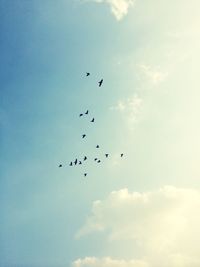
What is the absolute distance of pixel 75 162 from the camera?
9069cm

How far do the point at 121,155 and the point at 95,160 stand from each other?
25.7 ft

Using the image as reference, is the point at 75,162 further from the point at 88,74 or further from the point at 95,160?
the point at 88,74

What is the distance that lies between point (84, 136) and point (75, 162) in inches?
247

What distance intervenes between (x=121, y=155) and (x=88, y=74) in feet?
46.8

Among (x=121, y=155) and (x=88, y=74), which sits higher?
(x=88, y=74)

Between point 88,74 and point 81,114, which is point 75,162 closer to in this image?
point 81,114

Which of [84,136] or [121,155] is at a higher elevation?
[84,136]

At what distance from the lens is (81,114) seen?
86.6 metres

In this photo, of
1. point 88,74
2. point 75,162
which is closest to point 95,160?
point 75,162

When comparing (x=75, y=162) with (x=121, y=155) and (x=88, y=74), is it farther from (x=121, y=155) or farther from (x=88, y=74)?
(x=88, y=74)

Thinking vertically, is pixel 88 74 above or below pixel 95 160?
above

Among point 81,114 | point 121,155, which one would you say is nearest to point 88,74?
point 81,114

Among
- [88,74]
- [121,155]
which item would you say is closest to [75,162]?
[121,155]

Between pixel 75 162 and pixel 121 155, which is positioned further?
pixel 75 162
